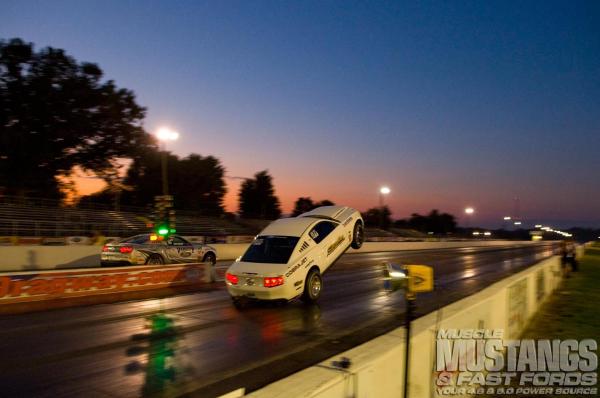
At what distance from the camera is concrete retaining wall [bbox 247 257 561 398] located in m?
3.16

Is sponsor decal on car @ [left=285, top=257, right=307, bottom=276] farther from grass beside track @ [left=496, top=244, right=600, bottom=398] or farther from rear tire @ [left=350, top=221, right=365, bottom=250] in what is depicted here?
grass beside track @ [left=496, top=244, right=600, bottom=398]

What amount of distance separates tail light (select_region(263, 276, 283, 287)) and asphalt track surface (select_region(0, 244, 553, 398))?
2.33ft

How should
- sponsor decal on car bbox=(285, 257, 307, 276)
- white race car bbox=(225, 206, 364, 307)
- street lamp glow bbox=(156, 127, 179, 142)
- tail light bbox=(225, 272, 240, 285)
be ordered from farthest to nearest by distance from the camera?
street lamp glow bbox=(156, 127, 179, 142)
tail light bbox=(225, 272, 240, 285)
sponsor decal on car bbox=(285, 257, 307, 276)
white race car bbox=(225, 206, 364, 307)

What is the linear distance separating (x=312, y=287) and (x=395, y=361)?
27.0 ft

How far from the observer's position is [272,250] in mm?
12250

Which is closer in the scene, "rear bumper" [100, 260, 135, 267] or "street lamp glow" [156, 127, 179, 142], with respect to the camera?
"rear bumper" [100, 260, 135, 267]

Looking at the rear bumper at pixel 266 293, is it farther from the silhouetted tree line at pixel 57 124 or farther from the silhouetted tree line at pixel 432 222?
the silhouetted tree line at pixel 432 222

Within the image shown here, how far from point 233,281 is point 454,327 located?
715 centimetres

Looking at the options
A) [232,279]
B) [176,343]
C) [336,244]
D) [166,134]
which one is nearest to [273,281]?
[232,279]

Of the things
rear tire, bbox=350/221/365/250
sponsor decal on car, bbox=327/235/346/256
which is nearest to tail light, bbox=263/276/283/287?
sponsor decal on car, bbox=327/235/346/256

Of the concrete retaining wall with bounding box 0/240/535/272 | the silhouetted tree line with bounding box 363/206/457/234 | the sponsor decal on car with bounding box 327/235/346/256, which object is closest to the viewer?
the sponsor decal on car with bounding box 327/235/346/256

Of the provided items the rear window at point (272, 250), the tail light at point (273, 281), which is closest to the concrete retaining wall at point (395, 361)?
the tail light at point (273, 281)

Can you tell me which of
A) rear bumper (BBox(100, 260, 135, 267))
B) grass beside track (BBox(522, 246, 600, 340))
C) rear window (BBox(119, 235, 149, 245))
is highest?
rear window (BBox(119, 235, 149, 245))

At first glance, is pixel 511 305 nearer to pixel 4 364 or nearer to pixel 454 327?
pixel 454 327
